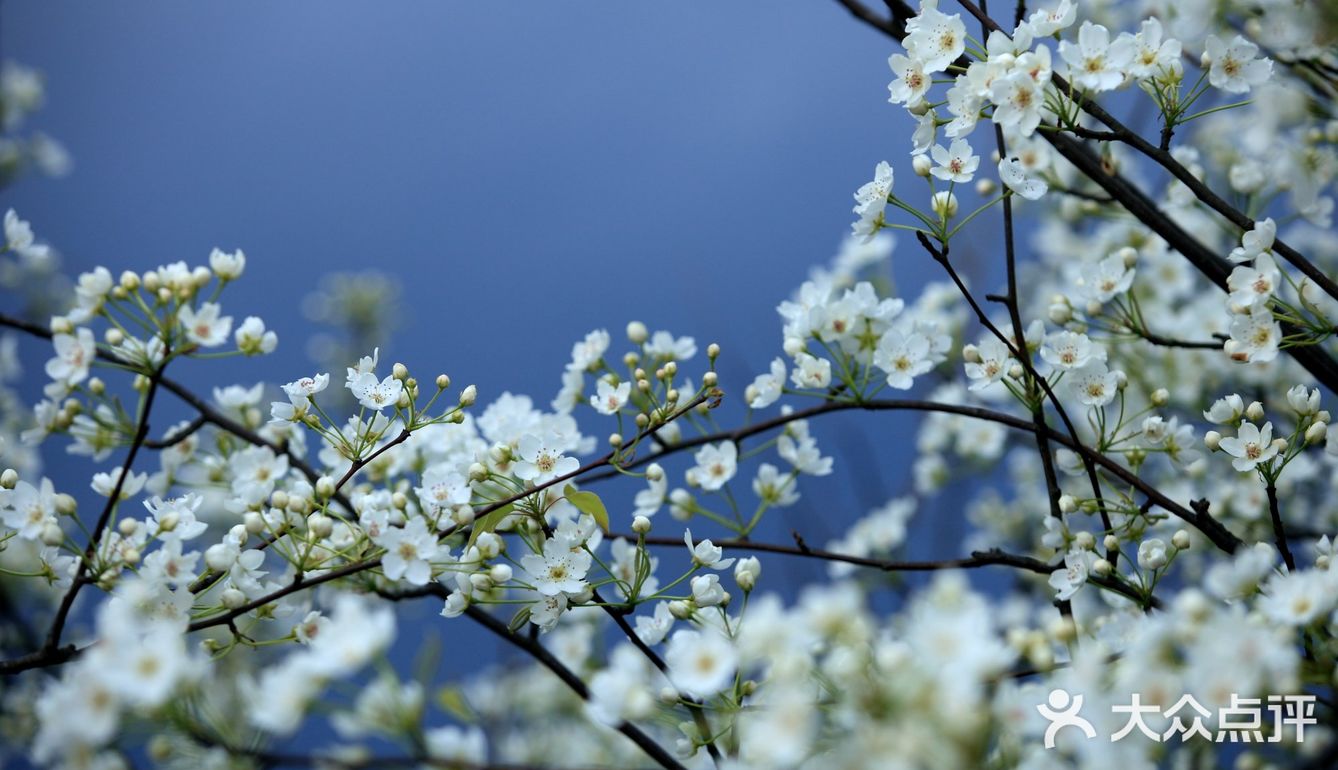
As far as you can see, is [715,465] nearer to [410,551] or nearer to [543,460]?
[543,460]

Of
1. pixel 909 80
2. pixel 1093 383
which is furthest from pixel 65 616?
pixel 1093 383

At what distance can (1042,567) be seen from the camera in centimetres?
143

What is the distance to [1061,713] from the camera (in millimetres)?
953

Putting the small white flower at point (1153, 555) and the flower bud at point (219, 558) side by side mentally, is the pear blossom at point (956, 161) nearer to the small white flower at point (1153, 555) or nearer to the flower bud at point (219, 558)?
the small white flower at point (1153, 555)

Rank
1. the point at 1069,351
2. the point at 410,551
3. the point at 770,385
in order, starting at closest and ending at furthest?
1. the point at 410,551
2. the point at 1069,351
3. the point at 770,385

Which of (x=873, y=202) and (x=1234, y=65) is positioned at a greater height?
(x=1234, y=65)

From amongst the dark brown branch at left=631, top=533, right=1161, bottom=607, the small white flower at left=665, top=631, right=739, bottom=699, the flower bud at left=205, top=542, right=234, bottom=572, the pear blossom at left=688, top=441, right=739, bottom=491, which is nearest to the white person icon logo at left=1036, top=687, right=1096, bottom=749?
the small white flower at left=665, top=631, right=739, bottom=699

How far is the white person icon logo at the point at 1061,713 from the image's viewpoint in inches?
36.6

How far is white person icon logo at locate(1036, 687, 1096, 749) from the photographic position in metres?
0.93

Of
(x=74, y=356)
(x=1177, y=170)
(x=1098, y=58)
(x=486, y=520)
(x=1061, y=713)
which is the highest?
(x=1098, y=58)

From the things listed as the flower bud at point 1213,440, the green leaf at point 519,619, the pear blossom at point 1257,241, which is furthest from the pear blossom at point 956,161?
the green leaf at point 519,619

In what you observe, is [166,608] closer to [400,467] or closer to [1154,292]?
[400,467]

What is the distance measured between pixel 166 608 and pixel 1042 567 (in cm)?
108
